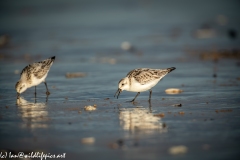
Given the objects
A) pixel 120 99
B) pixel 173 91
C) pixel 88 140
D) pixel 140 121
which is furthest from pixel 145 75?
pixel 88 140

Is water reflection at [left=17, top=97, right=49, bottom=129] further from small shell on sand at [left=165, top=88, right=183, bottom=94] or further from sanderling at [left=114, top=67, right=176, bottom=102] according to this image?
small shell on sand at [left=165, top=88, right=183, bottom=94]

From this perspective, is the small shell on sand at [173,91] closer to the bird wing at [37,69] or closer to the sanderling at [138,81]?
the sanderling at [138,81]

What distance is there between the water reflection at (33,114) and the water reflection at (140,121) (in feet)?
5.25

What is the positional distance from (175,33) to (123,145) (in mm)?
19385

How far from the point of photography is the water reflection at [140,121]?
789 cm

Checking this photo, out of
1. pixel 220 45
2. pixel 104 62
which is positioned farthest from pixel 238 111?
pixel 220 45

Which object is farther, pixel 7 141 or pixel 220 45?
pixel 220 45

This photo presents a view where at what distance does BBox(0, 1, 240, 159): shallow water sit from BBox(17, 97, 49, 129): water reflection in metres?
0.02

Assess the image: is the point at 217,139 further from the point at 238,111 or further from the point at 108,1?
the point at 108,1

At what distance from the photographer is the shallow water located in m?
7.07

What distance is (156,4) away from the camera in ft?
149

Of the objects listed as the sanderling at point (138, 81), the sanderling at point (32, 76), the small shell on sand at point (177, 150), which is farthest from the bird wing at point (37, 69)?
the small shell on sand at point (177, 150)

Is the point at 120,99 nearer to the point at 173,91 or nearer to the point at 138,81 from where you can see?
the point at 138,81

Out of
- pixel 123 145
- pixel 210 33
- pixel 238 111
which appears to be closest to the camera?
pixel 123 145
